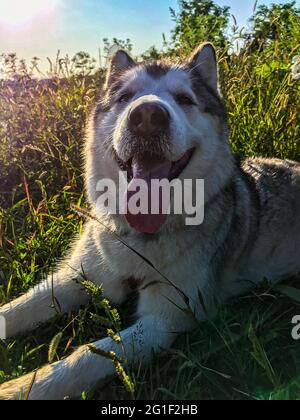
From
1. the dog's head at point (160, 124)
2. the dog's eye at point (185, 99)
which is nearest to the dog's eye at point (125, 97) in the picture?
the dog's head at point (160, 124)

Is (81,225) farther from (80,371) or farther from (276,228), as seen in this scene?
(80,371)

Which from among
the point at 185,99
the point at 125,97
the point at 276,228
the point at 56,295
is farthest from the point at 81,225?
the point at 276,228

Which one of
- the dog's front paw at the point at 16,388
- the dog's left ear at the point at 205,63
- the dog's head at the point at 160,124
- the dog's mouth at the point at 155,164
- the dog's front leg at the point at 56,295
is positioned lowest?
the dog's front paw at the point at 16,388

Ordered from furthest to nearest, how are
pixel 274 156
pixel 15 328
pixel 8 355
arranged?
pixel 274 156, pixel 15 328, pixel 8 355

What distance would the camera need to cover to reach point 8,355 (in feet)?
9.33

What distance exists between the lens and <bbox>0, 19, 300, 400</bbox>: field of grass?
2.47m

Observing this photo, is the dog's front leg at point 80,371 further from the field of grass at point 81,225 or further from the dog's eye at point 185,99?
the dog's eye at point 185,99

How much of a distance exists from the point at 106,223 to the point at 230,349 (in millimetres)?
1067

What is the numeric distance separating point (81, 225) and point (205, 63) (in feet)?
4.68

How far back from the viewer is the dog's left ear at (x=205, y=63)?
344 cm

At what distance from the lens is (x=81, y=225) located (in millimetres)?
3842

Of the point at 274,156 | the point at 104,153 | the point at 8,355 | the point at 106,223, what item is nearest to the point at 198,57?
the point at 104,153

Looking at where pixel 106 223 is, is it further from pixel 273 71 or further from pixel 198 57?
pixel 273 71
